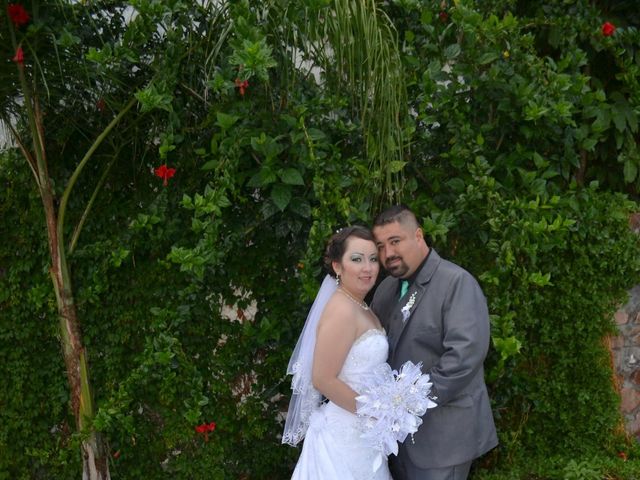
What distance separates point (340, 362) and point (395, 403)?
0.29 metres

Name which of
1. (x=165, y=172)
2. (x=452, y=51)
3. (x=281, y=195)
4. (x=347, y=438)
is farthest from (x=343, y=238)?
(x=452, y=51)

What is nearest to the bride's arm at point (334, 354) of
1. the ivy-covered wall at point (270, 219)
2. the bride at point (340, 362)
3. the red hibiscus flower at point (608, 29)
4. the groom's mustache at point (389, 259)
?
the bride at point (340, 362)

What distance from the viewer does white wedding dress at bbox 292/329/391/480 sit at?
3092mm

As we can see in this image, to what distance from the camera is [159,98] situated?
3541 millimetres

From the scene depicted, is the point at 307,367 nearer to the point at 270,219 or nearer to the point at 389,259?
the point at 389,259

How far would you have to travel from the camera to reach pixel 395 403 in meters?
2.91

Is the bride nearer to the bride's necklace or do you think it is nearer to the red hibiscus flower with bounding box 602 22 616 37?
the bride's necklace

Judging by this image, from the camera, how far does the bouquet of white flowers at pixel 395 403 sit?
2.89 metres

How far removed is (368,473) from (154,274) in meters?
1.74

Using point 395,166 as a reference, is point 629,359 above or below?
below

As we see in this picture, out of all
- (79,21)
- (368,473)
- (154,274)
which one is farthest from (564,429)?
(79,21)

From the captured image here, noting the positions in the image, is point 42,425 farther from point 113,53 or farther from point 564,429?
point 564,429

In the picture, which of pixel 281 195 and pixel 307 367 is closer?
pixel 307 367

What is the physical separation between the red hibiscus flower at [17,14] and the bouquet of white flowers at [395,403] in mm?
2377
